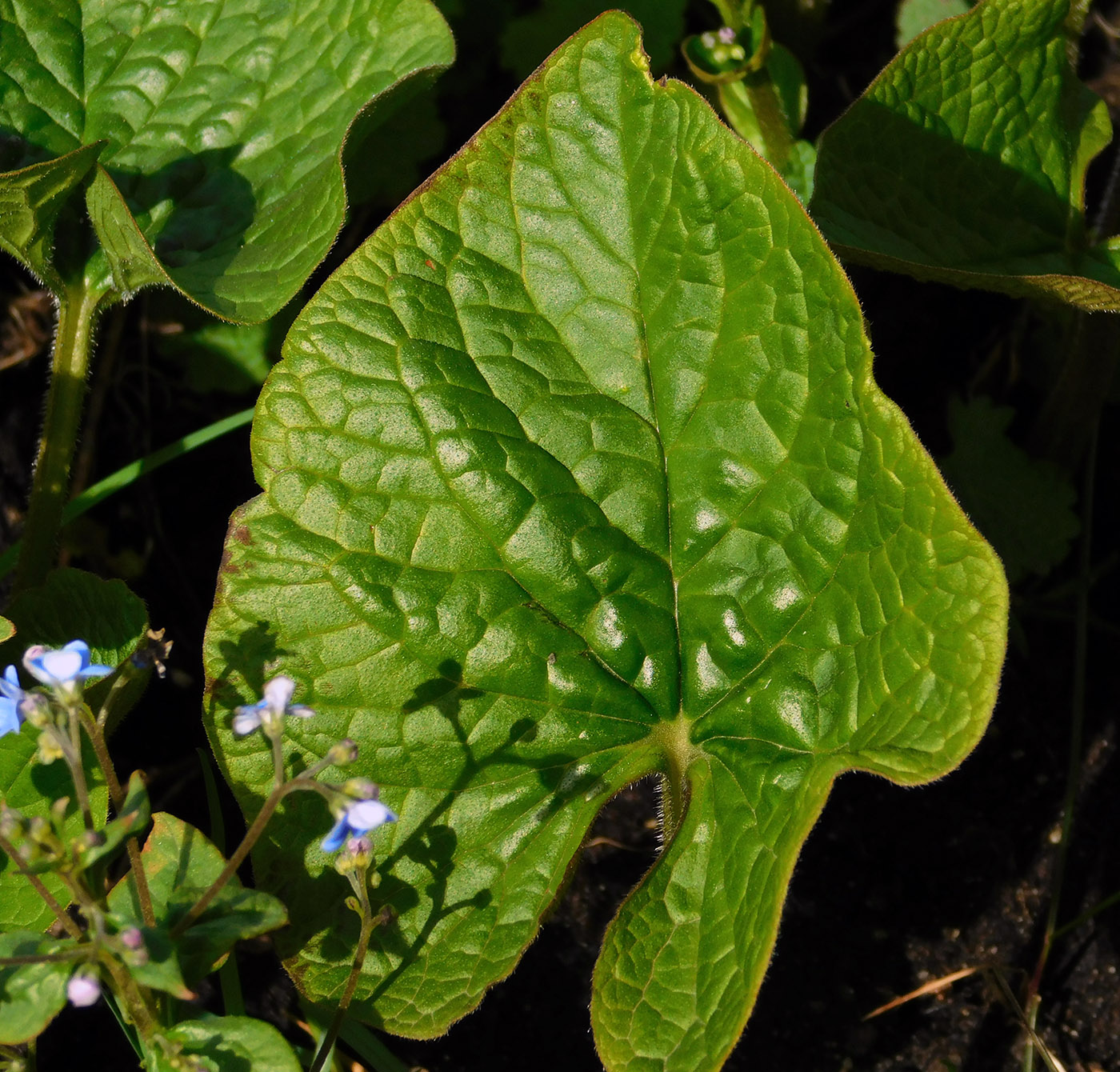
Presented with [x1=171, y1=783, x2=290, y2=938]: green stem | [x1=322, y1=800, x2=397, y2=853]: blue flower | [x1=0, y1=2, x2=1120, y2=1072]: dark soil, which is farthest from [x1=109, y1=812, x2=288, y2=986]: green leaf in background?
[x1=0, y1=2, x2=1120, y2=1072]: dark soil

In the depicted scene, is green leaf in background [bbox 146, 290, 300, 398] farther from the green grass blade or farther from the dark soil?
the green grass blade

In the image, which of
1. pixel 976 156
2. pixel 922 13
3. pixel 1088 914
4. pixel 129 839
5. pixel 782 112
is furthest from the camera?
pixel 922 13

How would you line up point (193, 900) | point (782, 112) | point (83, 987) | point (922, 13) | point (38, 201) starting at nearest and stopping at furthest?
point (83, 987), point (193, 900), point (38, 201), point (782, 112), point (922, 13)

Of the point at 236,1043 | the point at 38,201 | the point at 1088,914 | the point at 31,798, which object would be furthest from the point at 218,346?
the point at 1088,914

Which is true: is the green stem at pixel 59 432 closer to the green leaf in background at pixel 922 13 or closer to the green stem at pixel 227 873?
the green stem at pixel 227 873

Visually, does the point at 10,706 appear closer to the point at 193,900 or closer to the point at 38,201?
the point at 193,900
